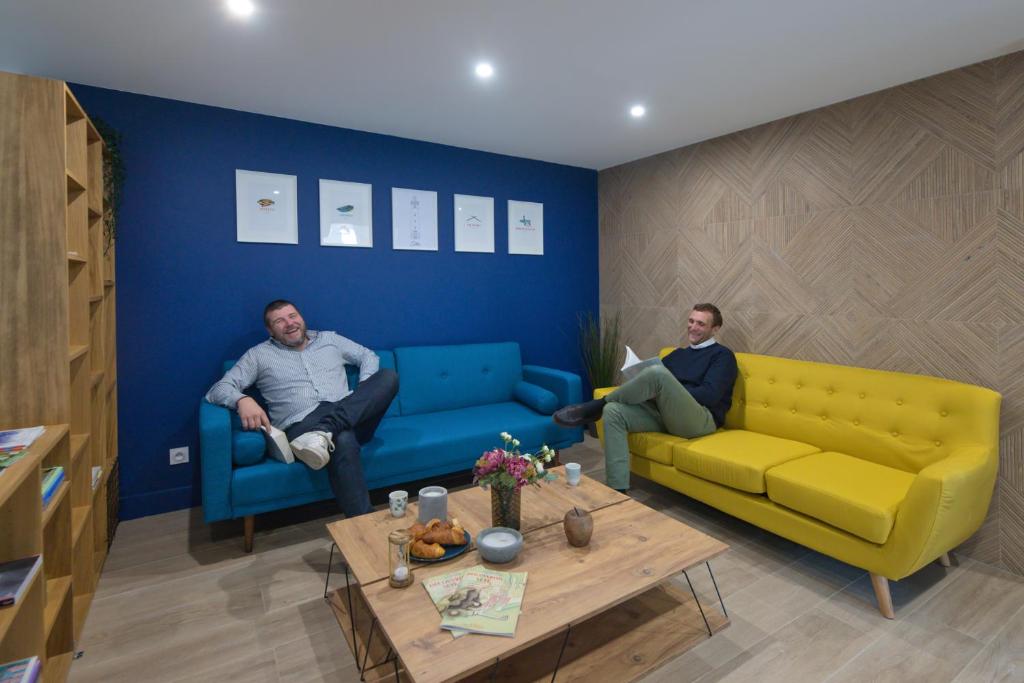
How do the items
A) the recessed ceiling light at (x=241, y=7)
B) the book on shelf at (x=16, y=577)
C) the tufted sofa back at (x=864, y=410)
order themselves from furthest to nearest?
the tufted sofa back at (x=864, y=410) → the recessed ceiling light at (x=241, y=7) → the book on shelf at (x=16, y=577)

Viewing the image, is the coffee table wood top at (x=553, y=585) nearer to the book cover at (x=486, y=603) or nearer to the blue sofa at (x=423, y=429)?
the book cover at (x=486, y=603)

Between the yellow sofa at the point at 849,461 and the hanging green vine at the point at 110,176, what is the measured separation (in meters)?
3.27

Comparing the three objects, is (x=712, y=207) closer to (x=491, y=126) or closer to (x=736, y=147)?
(x=736, y=147)

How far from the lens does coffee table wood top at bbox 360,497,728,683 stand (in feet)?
4.47

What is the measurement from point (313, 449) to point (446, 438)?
32.3 inches

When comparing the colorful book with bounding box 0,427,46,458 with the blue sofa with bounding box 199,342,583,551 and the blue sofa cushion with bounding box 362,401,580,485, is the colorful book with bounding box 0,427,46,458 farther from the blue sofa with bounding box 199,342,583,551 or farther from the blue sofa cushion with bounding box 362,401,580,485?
the blue sofa cushion with bounding box 362,401,580,485

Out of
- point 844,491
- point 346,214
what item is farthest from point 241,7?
point 844,491

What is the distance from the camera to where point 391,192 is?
12.5 ft

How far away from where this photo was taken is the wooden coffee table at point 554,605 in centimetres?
142

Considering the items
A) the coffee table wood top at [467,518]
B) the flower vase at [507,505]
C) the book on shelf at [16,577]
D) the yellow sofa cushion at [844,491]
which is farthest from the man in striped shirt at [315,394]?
the yellow sofa cushion at [844,491]

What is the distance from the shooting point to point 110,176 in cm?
286

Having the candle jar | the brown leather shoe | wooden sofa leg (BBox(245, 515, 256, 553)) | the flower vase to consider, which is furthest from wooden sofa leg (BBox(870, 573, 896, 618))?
wooden sofa leg (BBox(245, 515, 256, 553))

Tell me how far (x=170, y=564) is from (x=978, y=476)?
3.71 meters

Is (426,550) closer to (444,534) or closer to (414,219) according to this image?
(444,534)
